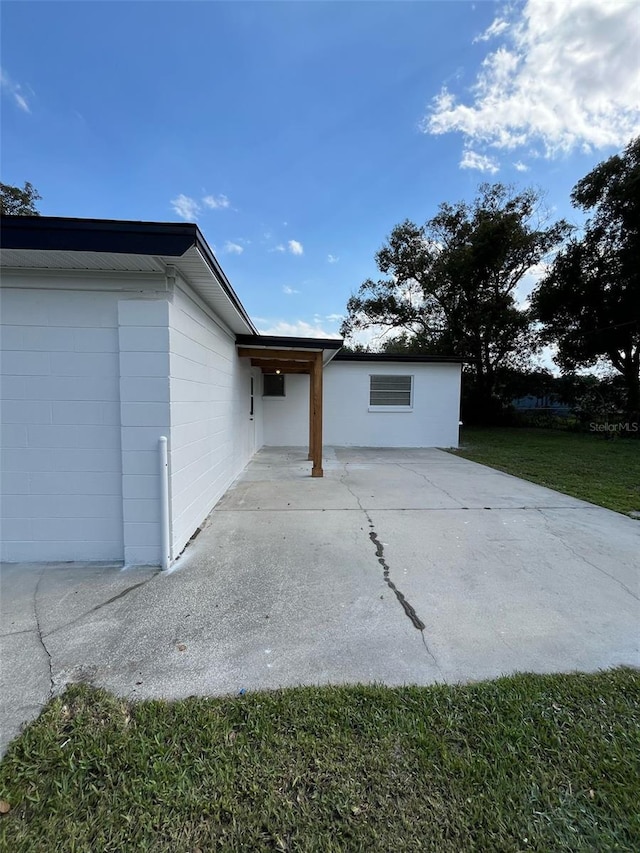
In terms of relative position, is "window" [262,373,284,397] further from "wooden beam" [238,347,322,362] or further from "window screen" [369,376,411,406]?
"wooden beam" [238,347,322,362]

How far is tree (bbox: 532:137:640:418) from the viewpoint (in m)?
13.8

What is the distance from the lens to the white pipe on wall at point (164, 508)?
3049 millimetres

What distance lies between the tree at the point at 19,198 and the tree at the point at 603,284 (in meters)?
21.1

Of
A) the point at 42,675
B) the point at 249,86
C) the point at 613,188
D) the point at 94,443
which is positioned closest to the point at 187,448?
the point at 94,443

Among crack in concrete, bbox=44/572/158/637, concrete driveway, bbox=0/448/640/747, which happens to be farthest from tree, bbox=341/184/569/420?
crack in concrete, bbox=44/572/158/637

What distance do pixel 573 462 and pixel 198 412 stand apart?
28.7 feet

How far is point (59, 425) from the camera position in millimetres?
3074

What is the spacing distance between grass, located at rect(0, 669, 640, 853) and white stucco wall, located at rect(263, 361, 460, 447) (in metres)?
9.47

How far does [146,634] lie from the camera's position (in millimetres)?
2250

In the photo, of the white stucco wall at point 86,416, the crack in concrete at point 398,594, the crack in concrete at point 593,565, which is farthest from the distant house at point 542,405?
the white stucco wall at point 86,416

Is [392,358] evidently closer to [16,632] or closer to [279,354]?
[279,354]

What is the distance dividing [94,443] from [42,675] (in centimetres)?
175

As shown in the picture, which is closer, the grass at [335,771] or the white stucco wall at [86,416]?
the grass at [335,771]

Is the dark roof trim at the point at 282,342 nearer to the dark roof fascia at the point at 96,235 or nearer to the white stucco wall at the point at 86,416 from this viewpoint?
the white stucco wall at the point at 86,416
